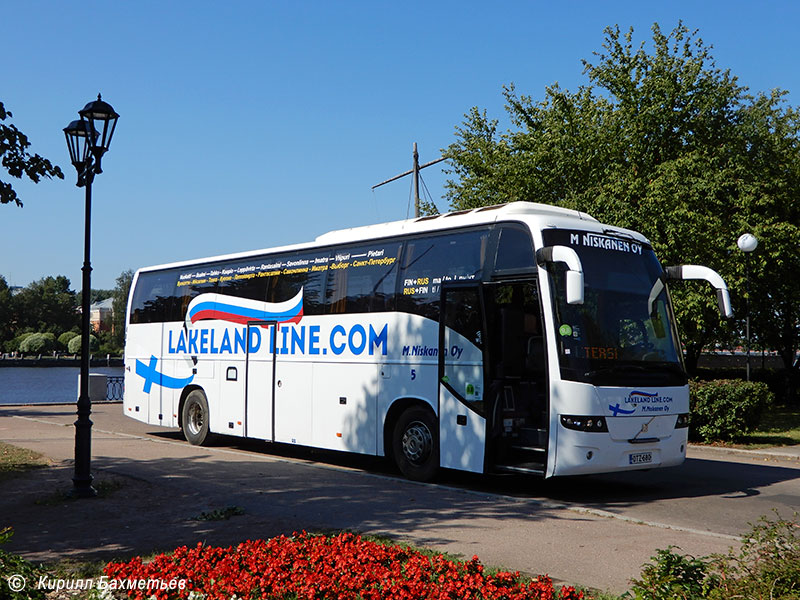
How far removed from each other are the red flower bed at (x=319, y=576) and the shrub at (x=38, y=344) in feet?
398

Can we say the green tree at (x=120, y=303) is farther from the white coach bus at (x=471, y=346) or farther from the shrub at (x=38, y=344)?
the white coach bus at (x=471, y=346)

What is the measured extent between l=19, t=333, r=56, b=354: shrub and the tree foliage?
10543cm

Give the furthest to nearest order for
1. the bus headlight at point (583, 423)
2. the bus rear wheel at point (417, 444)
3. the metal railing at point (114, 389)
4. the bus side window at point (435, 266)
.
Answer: the metal railing at point (114, 389) < the bus rear wheel at point (417, 444) < the bus side window at point (435, 266) < the bus headlight at point (583, 423)

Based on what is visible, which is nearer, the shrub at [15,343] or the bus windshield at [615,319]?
the bus windshield at [615,319]

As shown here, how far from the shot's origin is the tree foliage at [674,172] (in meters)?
22.0

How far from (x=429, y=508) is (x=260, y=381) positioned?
626cm

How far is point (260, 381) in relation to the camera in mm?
15109

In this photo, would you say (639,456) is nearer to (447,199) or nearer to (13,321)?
(447,199)

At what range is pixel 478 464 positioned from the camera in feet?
35.9

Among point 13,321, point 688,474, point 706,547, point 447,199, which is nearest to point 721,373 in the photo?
point 447,199

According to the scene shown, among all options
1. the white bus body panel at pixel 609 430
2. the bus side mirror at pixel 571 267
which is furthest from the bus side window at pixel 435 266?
the white bus body panel at pixel 609 430

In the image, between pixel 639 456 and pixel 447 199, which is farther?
pixel 447 199

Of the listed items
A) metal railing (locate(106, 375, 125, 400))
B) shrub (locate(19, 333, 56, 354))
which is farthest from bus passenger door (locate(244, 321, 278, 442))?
shrub (locate(19, 333, 56, 354))

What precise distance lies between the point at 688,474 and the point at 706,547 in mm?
5665
